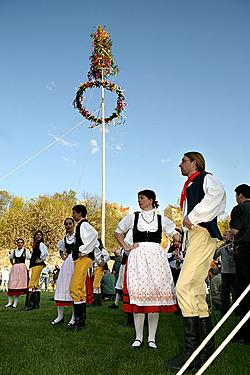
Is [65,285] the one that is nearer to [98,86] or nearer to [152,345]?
[152,345]

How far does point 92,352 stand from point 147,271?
1.15 metres

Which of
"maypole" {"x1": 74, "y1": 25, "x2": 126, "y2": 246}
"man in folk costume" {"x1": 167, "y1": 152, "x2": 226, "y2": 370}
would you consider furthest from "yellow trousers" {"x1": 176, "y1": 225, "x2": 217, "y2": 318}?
"maypole" {"x1": 74, "y1": 25, "x2": 126, "y2": 246}

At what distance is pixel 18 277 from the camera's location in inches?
461

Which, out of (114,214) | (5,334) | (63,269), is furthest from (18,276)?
(114,214)

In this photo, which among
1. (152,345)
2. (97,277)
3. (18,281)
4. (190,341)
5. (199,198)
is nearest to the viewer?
(190,341)

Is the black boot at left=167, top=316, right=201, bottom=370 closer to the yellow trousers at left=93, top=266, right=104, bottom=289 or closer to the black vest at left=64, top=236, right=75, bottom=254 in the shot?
the black vest at left=64, top=236, right=75, bottom=254

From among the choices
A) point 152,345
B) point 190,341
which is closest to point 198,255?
point 190,341

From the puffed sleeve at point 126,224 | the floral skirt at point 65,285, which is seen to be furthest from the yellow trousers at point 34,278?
the puffed sleeve at point 126,224

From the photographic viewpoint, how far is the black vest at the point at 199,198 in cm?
396

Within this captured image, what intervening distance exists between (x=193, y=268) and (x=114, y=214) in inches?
1834

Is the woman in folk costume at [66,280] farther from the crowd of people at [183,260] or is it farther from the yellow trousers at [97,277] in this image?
the yellow trousers at [97,277]

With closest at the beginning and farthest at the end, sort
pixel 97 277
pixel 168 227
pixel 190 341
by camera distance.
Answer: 1. pixel 190 341
2. pixel 168 227
3. pixel 97 277

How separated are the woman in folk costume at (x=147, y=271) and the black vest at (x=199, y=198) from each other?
113 centimetres

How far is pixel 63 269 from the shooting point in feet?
23.7
